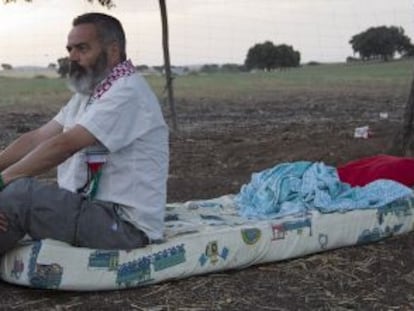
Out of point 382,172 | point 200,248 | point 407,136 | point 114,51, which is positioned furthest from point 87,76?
point 407,136

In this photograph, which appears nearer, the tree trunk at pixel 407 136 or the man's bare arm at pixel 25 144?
the man's bare arm at pixel 25 144

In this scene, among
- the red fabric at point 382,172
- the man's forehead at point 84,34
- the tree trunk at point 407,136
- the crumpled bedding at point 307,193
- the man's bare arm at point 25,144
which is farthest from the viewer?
the tree trunk at point 407,136

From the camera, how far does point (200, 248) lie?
4305 millimetres

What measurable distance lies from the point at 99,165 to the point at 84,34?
2.18ft

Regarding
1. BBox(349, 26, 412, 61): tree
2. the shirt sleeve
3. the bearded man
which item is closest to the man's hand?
the bearded man

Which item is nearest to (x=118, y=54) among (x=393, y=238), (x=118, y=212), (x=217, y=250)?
(x=118, y=212)

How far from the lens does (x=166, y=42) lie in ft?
38.4

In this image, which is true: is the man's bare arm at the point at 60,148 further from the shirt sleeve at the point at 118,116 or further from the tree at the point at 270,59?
the tree at the point at 270,59

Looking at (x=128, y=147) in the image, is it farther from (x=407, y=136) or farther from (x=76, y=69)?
(x=407, y=136)

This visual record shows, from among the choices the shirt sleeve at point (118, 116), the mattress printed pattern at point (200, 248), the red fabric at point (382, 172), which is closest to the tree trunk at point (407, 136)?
the red fabric at point (382, 172)

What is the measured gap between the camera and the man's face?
12.8 feet

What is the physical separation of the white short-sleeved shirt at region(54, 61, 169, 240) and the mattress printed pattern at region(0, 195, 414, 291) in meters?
0.20

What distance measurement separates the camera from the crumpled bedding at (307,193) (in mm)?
5090

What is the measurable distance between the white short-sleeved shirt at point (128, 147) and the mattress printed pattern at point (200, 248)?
20cm
